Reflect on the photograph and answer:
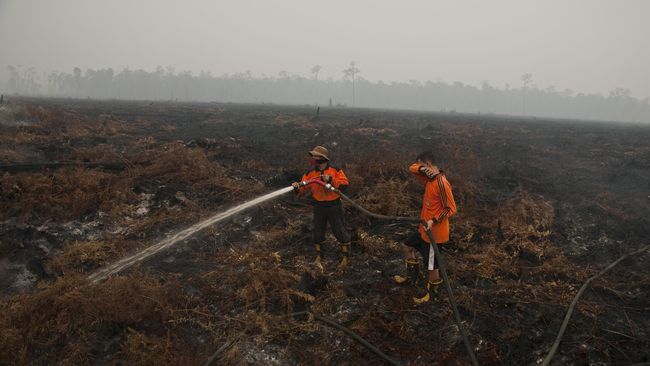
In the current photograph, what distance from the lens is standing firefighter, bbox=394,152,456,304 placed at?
4191 millimetres

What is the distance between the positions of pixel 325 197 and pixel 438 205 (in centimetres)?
178

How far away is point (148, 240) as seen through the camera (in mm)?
6586

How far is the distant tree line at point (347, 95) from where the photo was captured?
146250 mm

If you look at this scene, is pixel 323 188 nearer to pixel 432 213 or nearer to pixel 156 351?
pixel 432 213

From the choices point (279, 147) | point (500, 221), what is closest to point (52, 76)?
point (279, 147)

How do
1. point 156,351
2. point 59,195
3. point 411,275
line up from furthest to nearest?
point 59,195
point 411,275
point 156,351

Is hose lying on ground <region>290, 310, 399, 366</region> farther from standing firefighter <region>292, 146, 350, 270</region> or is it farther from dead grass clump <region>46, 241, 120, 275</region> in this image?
dead grass clump <region>46, 241, 120, 275</region>

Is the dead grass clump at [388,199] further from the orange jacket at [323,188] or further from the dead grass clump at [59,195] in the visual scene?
the dead grass clump at [59,195]

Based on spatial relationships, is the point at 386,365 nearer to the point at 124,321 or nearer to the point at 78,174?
the point at 124,321

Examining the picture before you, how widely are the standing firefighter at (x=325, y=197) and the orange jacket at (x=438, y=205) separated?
1272mm

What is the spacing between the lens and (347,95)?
187 m

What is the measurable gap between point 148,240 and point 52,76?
644ft

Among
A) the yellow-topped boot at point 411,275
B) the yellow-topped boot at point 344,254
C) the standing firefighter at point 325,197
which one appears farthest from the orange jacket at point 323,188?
the yellow-topped boot at point 411,275

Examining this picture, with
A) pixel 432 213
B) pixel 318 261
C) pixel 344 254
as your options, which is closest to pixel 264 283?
pixel 318 261
